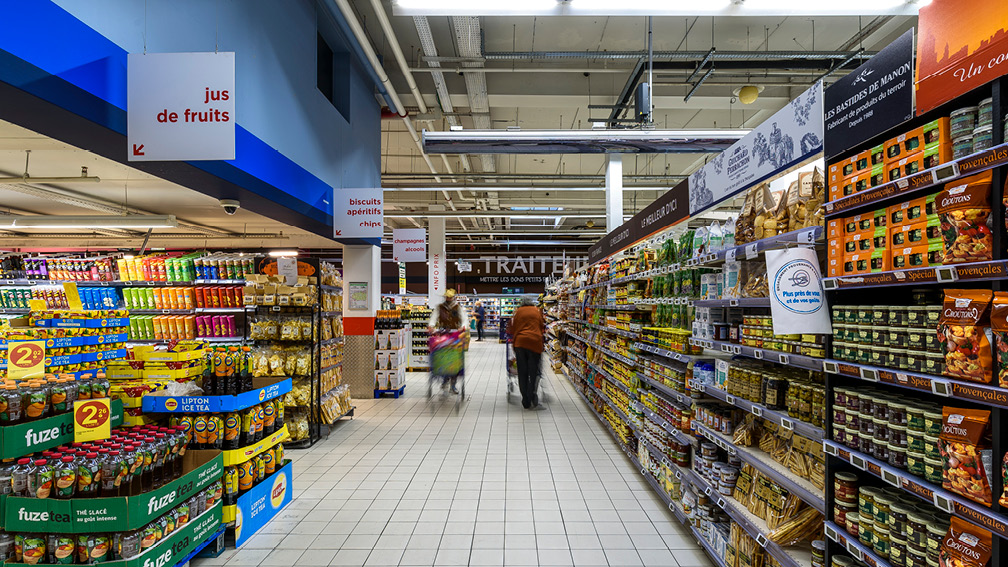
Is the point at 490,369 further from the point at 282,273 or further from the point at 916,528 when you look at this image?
the point at 916,528

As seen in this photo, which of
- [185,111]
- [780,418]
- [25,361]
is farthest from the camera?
[25,361]

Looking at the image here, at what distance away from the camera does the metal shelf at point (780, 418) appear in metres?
2.28

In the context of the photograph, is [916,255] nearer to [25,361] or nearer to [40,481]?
[40,481]

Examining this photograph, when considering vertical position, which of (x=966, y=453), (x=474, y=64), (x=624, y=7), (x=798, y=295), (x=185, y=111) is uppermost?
(x=474, y=64)

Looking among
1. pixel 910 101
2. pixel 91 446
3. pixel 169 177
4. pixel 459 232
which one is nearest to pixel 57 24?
pixel 169 177

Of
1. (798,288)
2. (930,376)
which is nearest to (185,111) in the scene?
(798,288)

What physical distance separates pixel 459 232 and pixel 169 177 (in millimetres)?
17462

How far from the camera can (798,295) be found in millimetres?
2229

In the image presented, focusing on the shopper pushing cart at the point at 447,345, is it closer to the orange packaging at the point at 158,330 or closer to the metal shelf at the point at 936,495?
the orange packaging at the point at 158,330

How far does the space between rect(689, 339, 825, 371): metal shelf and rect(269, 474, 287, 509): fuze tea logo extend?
335 centimetres

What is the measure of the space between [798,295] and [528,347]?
20.3ft

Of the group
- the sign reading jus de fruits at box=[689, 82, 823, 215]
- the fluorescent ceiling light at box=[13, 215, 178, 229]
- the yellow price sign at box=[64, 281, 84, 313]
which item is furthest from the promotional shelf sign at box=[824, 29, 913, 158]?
the yellow price sign at box=[64, 281, 84, 313]

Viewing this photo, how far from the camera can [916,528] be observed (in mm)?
1750

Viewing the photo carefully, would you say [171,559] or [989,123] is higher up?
[989,123]
